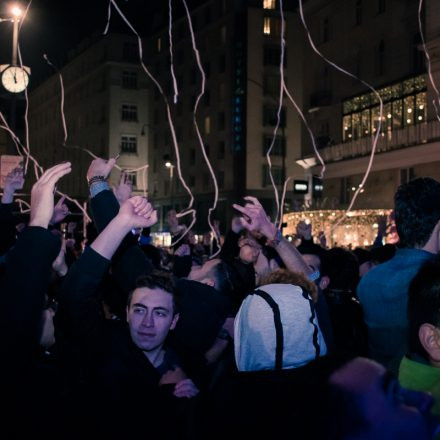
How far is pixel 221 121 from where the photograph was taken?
5691cm

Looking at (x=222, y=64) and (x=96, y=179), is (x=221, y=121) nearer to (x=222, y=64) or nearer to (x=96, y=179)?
(x=222, y=64)

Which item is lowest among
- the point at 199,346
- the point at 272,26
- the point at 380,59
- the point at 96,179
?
the point at 199,346

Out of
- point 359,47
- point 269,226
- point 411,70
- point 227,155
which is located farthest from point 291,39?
point 269,226

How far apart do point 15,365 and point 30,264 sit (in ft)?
1.08

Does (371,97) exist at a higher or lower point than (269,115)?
lower

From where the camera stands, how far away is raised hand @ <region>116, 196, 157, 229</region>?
300 centimetres

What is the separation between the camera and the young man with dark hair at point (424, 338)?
2295 millimetres

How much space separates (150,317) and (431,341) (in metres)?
1.36

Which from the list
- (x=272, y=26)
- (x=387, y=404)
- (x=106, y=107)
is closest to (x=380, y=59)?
(x=272, y=26)

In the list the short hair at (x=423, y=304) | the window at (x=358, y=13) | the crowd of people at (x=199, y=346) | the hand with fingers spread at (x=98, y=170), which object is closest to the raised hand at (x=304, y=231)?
the crowd of people at (x=199, y=346)

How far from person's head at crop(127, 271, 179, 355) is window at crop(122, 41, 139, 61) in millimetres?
70225

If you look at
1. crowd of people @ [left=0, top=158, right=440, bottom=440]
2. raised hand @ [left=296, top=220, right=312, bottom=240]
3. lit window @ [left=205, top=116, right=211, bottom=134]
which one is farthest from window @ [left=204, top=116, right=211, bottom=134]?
crowd of people @ [left=0, top=158, right=440, bottom=440]

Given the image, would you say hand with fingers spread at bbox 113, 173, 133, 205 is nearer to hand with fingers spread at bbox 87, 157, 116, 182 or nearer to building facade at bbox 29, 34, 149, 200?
hand with fingers spread at bbox 87, 157, 116, 182

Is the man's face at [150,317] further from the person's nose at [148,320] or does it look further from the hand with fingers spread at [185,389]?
the hand with fingers spread at [185,389]
